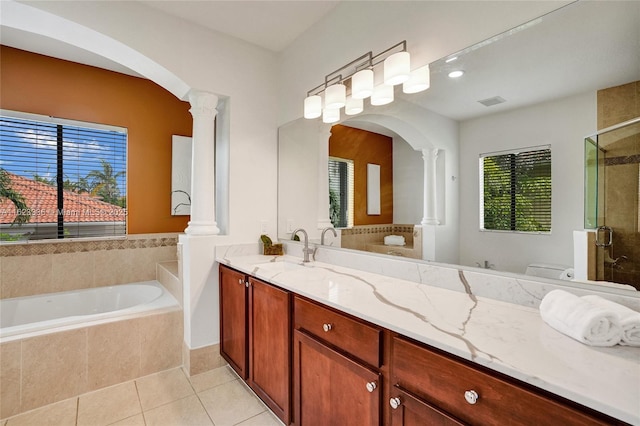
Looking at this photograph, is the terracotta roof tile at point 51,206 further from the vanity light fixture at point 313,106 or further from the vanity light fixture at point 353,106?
the vanity light fixture at point 353,106

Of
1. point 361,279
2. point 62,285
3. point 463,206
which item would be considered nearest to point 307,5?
point 463,206

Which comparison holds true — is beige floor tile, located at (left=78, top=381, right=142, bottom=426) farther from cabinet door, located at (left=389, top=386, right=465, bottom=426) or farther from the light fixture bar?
the light fixture bar

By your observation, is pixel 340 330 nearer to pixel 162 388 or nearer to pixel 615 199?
pixel 615 199

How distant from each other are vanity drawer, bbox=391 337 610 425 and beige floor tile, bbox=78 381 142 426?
1877mm

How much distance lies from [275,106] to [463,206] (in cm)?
197

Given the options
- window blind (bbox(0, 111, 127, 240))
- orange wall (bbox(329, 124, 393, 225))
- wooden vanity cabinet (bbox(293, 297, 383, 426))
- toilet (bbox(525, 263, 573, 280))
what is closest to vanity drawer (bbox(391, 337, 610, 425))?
wooden vanity cabinet (bbox(293, 297, 383, 426))

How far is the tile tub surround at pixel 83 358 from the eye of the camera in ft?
6.24

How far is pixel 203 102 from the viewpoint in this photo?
2.45m

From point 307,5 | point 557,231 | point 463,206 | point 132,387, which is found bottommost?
point 132,387

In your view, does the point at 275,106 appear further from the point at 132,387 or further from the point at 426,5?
the point at 132,387

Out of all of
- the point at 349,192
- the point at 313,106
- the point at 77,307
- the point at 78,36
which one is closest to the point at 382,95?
the point at 313,106

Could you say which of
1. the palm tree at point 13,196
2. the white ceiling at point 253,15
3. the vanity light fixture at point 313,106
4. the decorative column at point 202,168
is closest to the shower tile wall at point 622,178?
the vanity light fixture at point 313,106

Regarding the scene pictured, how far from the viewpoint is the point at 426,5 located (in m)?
1.58

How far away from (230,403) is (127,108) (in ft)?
10.2
